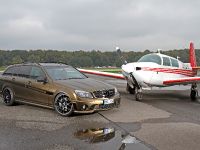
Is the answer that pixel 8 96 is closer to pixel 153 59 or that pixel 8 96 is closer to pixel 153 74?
pixel 153 74

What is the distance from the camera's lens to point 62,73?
9812 millimetres

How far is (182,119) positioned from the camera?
8.47 m

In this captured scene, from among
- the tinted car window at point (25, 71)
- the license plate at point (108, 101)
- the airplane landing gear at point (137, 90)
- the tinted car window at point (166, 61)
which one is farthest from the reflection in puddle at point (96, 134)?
the tinted car window at point (166, 61)

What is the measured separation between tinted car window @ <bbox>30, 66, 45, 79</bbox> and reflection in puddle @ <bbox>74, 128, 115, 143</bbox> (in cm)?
340

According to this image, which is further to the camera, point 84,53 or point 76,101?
point 84,53

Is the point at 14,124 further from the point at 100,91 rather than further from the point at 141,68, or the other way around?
the point at 141,68

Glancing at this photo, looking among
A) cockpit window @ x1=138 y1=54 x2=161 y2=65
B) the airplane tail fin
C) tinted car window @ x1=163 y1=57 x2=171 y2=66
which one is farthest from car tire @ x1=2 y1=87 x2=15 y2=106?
the airplane tail fin

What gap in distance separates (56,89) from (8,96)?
2564 millimetres

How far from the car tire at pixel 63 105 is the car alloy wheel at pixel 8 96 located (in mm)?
2298

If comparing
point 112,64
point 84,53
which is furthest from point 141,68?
point 84,53

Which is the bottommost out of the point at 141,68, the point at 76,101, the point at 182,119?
the point at 182,119

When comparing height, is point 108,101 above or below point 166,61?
below

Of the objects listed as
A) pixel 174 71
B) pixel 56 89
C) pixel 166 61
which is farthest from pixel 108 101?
pixel 174 71

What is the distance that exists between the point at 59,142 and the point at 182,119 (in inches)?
161
